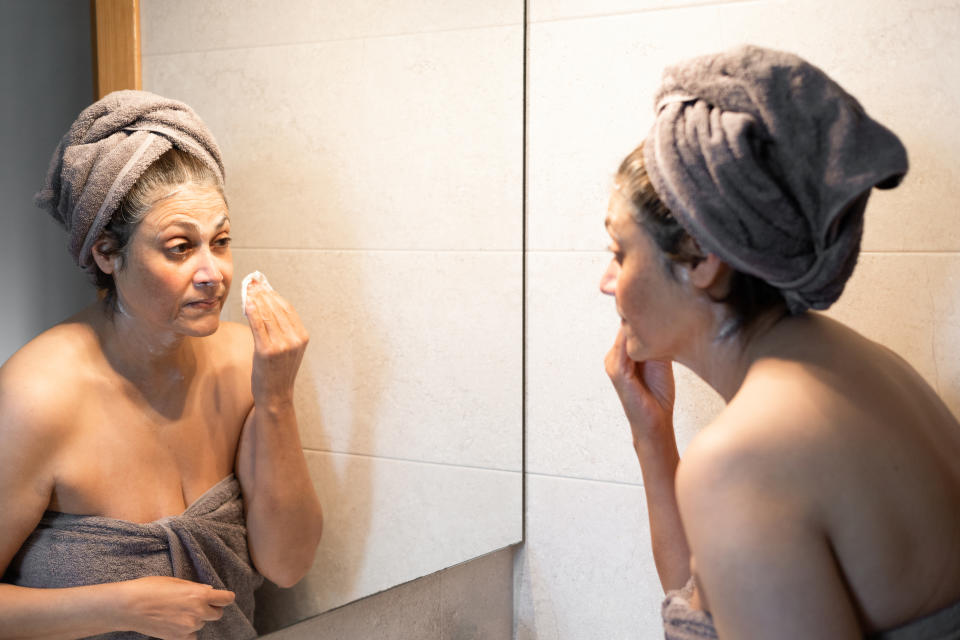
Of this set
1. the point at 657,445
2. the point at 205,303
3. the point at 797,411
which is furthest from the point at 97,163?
the point at 657,445

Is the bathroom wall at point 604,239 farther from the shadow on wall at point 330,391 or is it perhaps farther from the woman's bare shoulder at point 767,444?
the woman's bare shoulder at point 767,444

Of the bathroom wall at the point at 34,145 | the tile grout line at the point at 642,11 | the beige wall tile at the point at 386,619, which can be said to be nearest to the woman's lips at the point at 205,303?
the bathroom wall at the point at 34,145

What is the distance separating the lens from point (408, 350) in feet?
3.97

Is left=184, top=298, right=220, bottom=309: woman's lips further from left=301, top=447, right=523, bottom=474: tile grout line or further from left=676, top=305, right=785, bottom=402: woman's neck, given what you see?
left=676, top=305, right=785, bottom=402: woman's neck

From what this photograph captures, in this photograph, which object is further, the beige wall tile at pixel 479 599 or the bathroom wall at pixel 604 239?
the beige wall tile at pixel 479 599

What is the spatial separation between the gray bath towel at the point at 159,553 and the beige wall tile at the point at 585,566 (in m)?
0.56

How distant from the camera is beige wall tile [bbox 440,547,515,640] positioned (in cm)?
131

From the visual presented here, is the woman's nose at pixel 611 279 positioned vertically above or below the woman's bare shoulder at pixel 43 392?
above

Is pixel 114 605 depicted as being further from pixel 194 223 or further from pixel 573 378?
pixel 573 378

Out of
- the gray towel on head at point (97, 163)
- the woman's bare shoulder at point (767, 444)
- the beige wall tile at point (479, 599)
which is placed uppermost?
the gray towel on head at point (97, 163)

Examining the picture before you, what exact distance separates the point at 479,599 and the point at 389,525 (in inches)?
11.3

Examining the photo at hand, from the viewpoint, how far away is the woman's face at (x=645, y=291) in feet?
2.86

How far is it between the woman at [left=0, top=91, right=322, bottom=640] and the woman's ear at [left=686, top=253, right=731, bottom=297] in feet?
1.49

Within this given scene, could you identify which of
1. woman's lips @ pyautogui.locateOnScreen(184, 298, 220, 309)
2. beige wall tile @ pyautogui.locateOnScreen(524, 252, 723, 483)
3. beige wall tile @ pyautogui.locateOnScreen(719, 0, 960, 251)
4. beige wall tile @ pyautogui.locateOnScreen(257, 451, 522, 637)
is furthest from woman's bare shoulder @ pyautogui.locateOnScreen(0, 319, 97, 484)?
beige wall tile @ pyautogui.locateOnScreen(719, 0, 960, 251)
